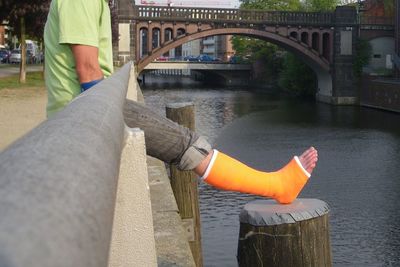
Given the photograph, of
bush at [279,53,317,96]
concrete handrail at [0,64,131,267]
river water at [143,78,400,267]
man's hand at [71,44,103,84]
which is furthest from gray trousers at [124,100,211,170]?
bush at [279,53,317,96]

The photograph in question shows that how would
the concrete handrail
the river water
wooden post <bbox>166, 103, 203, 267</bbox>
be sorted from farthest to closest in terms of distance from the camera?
the river water → wooden post <bbox>166, 103, 203, 267</bbox> → the concrete handrail

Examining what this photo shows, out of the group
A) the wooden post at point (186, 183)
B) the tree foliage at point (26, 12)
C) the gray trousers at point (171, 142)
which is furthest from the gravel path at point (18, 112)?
the gray trousers at point (171, 142)

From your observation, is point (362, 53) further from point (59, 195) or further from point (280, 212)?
point (59, 195)

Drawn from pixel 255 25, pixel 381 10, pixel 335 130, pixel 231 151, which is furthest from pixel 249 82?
pixel 231 151

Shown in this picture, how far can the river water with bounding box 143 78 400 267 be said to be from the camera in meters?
9.57

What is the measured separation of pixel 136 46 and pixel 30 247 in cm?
3825

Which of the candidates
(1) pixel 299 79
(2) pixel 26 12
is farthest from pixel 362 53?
(2) pixel 26 12

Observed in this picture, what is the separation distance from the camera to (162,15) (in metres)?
38.1

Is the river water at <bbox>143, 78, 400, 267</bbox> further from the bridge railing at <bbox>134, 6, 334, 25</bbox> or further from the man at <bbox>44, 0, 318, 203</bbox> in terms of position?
the bridge railing at <bbox>134, 6, 334, 25</bbox>

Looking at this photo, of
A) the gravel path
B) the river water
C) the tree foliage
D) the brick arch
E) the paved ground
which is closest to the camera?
the gravel path

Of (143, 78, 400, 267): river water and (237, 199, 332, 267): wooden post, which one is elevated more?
(237, 199, 332, 267): wooden post

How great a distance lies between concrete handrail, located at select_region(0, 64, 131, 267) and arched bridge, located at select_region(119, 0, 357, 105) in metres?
36.8

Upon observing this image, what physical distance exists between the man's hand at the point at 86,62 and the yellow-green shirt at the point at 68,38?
0.09ft

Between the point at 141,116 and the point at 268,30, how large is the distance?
36.9m
